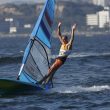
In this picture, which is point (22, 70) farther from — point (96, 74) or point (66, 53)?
point (96, 74)

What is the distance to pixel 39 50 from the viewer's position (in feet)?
85.6

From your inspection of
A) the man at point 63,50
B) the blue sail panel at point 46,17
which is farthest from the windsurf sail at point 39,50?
the man at point 63,50

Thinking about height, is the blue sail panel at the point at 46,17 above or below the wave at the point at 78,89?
above

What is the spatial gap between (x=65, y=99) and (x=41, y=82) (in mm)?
2227

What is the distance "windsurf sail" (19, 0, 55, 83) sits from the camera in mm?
25281

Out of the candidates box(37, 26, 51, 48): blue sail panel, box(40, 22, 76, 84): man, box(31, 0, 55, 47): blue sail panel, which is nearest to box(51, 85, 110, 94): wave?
box(40, 22, 76, 84): man

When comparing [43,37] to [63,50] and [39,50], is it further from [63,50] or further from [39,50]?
[63,50]

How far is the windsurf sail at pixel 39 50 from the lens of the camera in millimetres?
25281

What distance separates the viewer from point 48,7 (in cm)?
2655

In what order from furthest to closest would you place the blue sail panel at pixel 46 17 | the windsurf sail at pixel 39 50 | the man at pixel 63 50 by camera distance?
the blue sail panel at pixel 46 17 < the windsurf sail at pixel 39 50 < the man at pixel 63 50

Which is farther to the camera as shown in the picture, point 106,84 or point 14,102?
point 106,84

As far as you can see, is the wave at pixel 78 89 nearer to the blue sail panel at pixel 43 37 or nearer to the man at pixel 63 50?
the man at pixel 63 50

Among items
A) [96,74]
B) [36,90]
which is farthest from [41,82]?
[96,74]

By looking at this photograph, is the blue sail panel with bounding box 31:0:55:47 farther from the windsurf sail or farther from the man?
the man
